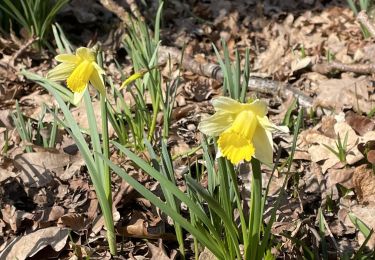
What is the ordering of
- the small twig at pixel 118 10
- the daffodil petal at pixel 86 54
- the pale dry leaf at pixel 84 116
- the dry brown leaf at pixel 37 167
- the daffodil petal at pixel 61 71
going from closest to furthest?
the daffodil petal at pixel 86 54 < the daffodil petal at pixel 61 71 < the dry brown leaf at pixel 37 167 < the pale dry leaf at pixel 84 116 < the small twig at pixel 118 10

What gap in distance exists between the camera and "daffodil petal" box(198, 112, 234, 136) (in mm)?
1514

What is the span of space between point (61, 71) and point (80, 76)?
→ 15cm

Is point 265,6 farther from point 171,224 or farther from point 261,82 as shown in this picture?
point 171,224

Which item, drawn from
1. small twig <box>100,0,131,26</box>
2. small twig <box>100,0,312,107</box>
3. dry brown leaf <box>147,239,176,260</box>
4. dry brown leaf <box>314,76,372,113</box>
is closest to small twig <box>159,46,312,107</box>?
small twig <box>100,0,312,107</box>

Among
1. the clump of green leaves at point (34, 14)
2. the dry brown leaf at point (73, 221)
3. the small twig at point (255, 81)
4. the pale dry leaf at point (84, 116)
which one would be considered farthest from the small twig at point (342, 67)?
the dry brown leaf at point (73, 221)

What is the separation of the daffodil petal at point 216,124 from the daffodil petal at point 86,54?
0.51 metres

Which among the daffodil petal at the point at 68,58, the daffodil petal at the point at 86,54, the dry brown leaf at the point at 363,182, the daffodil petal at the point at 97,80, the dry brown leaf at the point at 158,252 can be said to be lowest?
the dry brown leaf at the point at 158,252

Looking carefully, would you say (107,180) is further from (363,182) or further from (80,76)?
(363,182)

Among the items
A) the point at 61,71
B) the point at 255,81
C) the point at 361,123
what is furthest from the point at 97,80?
the point at 255,81

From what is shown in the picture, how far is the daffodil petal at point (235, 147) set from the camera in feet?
4.72

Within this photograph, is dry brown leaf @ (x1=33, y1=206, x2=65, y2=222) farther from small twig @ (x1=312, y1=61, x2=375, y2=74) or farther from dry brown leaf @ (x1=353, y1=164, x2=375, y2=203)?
small twig @ (x1=312, y1=61, x2=375, y2=74)

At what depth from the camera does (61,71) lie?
6.31 ft

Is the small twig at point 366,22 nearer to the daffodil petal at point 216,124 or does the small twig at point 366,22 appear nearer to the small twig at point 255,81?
the small twig at point 255,81

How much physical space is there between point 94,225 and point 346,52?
252cm
